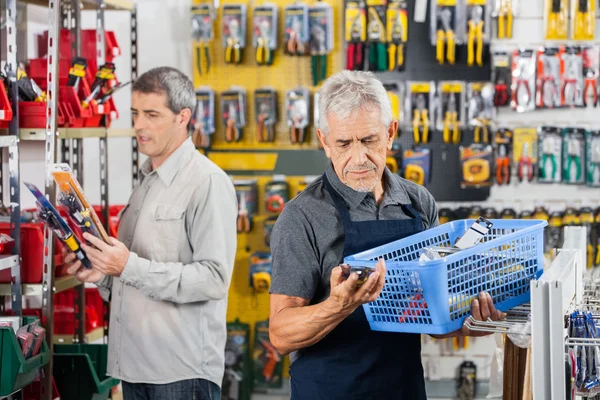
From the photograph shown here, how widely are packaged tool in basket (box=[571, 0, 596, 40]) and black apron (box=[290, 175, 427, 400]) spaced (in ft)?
12.4

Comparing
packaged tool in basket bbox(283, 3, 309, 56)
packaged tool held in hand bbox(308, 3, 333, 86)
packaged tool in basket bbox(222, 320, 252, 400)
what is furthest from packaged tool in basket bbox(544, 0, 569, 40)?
packaged tool in basket bbox(222, 320, 252, 400)

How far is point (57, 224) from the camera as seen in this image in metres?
3.39

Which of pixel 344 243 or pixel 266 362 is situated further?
pixel 266 362

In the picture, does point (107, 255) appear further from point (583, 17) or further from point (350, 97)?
point (583, 17)

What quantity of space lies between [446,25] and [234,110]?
158cm

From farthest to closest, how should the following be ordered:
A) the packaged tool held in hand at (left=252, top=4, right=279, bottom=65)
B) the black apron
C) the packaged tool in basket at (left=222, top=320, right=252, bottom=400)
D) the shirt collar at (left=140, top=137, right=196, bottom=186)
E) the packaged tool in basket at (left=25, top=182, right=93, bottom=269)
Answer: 1. the packaged tool in basket at (left=222, top=320, right=252, bottom=400)
2. the packaged tool held in hand at (left=252, top=4, right=279, bottom=65)
3. the shirt collar at (left=140, top=137, right=196, bottom=186)
4. the packaged tool in basket at (left=25, top=182, right=93, bottom=269)
5. the black apron

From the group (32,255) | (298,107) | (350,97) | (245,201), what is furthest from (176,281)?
(298,107)

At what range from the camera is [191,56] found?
6434 millimetres

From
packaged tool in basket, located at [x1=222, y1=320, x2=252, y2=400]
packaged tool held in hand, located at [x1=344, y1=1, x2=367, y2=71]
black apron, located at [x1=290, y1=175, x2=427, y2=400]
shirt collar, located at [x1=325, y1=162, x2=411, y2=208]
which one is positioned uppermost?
packaged tool held in hand, located at [x1=344, y1=1, x2=367, y2=71]

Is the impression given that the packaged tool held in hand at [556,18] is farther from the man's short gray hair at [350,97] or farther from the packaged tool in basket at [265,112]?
the man's short gray hair at [350,97]

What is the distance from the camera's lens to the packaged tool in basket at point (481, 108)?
5.96 metres

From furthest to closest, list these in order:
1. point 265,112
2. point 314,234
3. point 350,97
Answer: point 265,112 → point 314,234 → point 350,97

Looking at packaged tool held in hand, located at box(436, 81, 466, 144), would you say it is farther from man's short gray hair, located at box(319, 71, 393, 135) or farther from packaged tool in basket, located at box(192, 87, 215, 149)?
man's short gray hair, located at box(319, 71, 393, 135)

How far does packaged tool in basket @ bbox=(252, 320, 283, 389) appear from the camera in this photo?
20.5 ft
